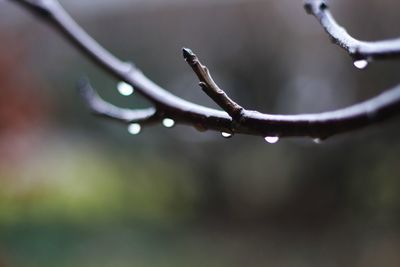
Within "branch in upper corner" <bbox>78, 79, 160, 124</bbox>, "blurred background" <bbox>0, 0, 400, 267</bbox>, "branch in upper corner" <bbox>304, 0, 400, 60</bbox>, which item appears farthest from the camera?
"blurred background" <bbox>0, 0, 400, 267</bbox>

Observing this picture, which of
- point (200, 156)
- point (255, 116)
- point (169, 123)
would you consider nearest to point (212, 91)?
point (255, 116)

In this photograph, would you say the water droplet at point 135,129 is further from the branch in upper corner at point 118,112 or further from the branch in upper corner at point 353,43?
the branch in upper corner at point 353,43

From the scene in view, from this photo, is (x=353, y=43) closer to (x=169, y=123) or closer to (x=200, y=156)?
(x=169, y=123)

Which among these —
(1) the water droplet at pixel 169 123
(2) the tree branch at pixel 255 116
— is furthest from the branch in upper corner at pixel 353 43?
Result: (1) the water droplet at pixel 169 123

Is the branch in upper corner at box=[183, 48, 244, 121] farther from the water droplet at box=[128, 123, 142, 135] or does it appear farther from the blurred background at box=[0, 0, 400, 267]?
the blurred background at box=[0, 0, 400, 267]

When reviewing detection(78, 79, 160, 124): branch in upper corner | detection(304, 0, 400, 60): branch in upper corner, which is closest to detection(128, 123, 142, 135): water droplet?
detection(78, 79, 160, 124): branch in upper corner

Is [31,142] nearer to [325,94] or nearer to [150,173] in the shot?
[150,173]

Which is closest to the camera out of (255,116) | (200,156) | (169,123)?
(255,116)
